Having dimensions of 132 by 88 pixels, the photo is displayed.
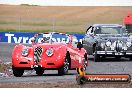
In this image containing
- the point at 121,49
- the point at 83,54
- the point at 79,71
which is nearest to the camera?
the point at 79,71

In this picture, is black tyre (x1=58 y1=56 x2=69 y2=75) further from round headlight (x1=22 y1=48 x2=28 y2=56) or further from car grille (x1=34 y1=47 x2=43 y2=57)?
round headlight (x1=22 y1=48 x2=28 y2=56)

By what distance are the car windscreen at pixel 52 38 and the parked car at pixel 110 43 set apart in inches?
217

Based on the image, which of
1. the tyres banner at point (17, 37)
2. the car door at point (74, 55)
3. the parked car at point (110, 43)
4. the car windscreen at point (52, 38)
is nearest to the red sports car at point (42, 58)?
the car door at point (74, 55)

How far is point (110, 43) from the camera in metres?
25.5

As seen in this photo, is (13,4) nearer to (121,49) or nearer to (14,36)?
(14,36)

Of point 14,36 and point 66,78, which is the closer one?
point 66,78

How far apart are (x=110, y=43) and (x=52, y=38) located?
6.05 m

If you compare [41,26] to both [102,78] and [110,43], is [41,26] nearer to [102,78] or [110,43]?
[110,43]

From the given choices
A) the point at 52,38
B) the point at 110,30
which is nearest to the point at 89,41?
the point at 110,30

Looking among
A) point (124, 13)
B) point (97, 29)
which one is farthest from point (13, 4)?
point (97, 29)

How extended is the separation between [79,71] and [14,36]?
2629 centimetres

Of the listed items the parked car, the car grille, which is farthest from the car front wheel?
the parked car

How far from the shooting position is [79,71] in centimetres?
1454
